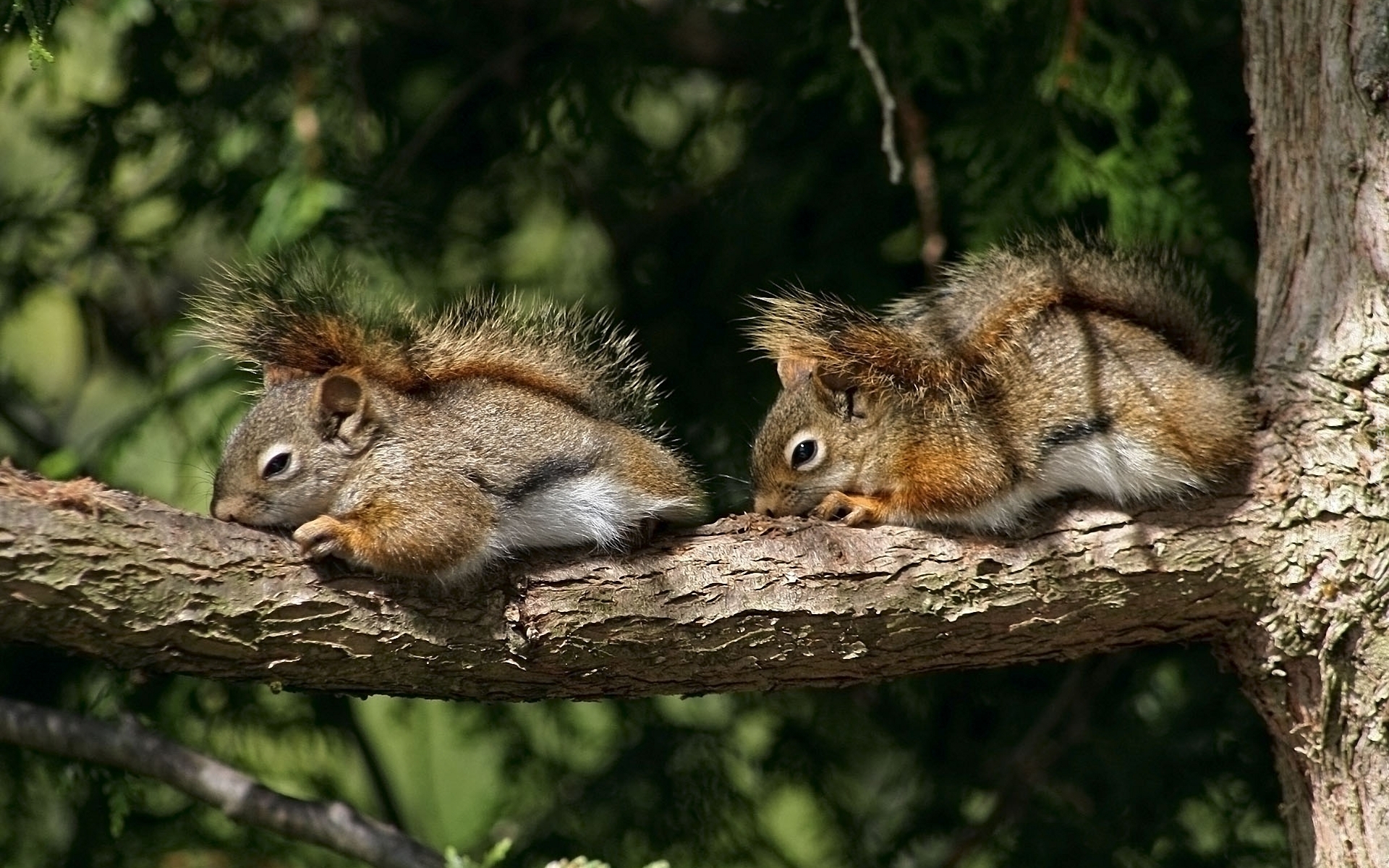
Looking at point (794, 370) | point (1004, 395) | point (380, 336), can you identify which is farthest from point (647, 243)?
point (1004, 395)

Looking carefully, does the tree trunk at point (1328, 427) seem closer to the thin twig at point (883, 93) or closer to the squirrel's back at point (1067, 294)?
the squirrel's back at point (1067, 294)

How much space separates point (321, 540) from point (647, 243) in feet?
5.76

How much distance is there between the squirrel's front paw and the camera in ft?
8.02

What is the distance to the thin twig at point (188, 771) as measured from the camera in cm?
292

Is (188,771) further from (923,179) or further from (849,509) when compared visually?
(923,179)

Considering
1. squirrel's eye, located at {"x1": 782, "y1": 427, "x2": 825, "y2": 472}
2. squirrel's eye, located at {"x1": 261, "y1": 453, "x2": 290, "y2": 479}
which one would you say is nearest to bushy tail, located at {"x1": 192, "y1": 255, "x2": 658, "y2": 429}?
squirrel's eye, located at {"x1": 261, "y1": 453, "x2": 290, "y2": 479}

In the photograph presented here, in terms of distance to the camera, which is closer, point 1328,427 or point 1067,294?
point 1328,427

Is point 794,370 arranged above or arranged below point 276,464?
above

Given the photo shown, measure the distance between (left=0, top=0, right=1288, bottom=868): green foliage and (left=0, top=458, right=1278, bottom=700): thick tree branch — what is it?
2.83 feet

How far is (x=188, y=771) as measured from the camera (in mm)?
2957

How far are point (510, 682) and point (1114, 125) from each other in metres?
1.98

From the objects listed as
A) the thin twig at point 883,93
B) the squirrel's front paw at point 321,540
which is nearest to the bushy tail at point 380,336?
the squirrel's front paw at point 321,540

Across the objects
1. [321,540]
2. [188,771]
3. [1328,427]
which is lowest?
[188,771]

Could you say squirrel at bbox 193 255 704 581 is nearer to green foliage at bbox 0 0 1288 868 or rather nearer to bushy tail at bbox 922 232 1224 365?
green foliage at bbox 0 0 1288 868
